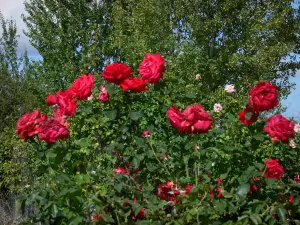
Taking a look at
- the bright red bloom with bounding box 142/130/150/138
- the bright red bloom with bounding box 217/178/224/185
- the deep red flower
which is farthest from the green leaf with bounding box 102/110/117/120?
the bright red bloom with bounding box 217/178/224/185

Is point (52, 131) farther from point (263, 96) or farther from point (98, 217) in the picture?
point (263, 96)

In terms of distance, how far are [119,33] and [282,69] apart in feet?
18.7

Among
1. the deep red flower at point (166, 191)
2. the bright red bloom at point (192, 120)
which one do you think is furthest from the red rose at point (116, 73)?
the deep red flower at point (166, 191)

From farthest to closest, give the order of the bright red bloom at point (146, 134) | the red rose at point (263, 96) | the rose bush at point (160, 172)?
the bright red bloom at point (146, 134), the red rose at point (263, 96), the rose bush at point (160, 172)

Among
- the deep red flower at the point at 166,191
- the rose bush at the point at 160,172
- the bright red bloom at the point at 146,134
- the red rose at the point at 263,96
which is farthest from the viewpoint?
the bright red bloom at the point at 146,134

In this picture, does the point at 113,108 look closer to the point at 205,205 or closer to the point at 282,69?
the point at 205,205

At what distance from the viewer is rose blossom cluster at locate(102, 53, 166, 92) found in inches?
132

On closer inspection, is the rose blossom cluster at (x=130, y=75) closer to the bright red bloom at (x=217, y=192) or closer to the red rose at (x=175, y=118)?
the red rose at (x=175, y=118)

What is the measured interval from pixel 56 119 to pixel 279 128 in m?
1.30

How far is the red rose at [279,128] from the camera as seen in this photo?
3.26 metres

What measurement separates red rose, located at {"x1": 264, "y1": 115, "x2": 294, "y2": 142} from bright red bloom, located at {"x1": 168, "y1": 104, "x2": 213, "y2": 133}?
0.36m

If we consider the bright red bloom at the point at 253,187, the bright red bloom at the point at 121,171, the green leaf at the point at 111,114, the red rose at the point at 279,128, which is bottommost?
the bright red bloom at the point at 253,187

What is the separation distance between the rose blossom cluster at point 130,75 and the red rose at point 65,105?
0.25m

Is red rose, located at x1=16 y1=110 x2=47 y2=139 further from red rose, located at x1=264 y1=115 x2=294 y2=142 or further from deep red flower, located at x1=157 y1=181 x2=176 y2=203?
red rose, located at x1=264 y1=115 x2=294 y2=142
